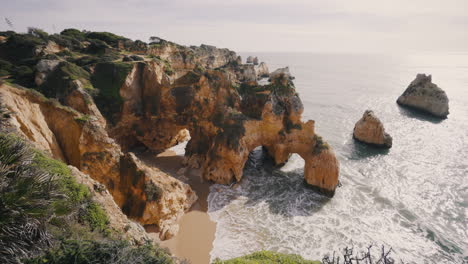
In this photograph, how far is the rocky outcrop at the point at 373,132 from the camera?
31.1 metres

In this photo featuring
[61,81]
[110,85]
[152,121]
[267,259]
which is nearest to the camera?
[267,259]

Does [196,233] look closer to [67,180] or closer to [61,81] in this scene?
[67,180]

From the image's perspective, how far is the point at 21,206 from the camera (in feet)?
15.5

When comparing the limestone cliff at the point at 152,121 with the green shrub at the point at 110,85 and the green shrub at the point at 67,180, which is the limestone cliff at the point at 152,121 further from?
the green shrub at the point at 67,180

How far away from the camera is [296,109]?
23188 millimetres

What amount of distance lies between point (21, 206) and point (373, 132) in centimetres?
3502

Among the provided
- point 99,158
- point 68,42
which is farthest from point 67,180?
point 68,42

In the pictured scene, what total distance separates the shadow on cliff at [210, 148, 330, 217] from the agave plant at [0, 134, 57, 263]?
46.0 feet

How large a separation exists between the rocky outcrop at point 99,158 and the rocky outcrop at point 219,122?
24.3 feet

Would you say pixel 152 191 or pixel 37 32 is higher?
pixel 37 32

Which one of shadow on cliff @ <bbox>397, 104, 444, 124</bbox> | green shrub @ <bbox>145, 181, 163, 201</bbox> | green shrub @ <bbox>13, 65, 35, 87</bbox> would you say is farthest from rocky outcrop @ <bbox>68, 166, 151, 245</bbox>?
shadow on cliff @ <bbox>397, 104, 444, 124</bbox>

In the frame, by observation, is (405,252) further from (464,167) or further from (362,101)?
(362,101)

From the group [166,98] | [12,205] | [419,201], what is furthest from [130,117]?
[419,201]

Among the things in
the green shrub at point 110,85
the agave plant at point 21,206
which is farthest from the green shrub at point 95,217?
the green shrub at point 110,85
